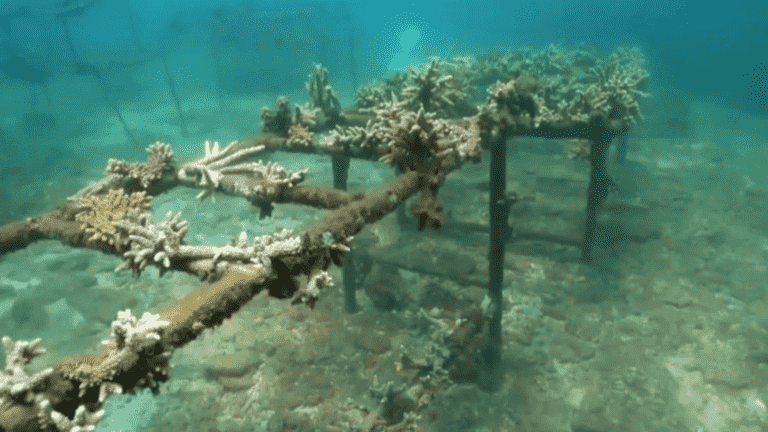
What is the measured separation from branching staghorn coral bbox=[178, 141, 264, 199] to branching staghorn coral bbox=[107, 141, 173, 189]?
0.79 ft

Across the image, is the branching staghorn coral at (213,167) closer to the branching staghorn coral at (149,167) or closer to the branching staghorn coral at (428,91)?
the branching staghorn coral at (149,167)

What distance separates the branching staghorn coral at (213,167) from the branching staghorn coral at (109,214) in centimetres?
73

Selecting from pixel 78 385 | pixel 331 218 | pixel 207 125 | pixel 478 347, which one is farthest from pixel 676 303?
pixel 207 125

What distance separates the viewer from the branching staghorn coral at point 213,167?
5012 millimetres

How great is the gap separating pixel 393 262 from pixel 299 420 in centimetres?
366

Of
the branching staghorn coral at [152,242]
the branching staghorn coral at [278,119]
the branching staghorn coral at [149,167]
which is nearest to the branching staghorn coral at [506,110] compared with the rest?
the branching staghorn coral at [278,119]

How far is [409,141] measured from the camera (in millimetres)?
4762

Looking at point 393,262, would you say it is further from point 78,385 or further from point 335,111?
point 78,385

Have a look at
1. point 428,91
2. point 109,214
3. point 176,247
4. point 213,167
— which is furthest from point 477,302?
point 109,214

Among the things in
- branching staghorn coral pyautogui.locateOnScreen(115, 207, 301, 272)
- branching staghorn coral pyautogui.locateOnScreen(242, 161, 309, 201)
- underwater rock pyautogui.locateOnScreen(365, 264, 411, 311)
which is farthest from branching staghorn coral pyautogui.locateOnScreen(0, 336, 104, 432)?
underwater rock pyautogui.locateOnScreen(365, 264, 411, 311)

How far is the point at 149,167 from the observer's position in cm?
541

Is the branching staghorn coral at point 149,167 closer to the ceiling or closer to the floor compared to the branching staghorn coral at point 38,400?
closer to the ceiling

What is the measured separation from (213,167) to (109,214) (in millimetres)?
1300

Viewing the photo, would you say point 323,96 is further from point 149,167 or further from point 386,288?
point 386,288
